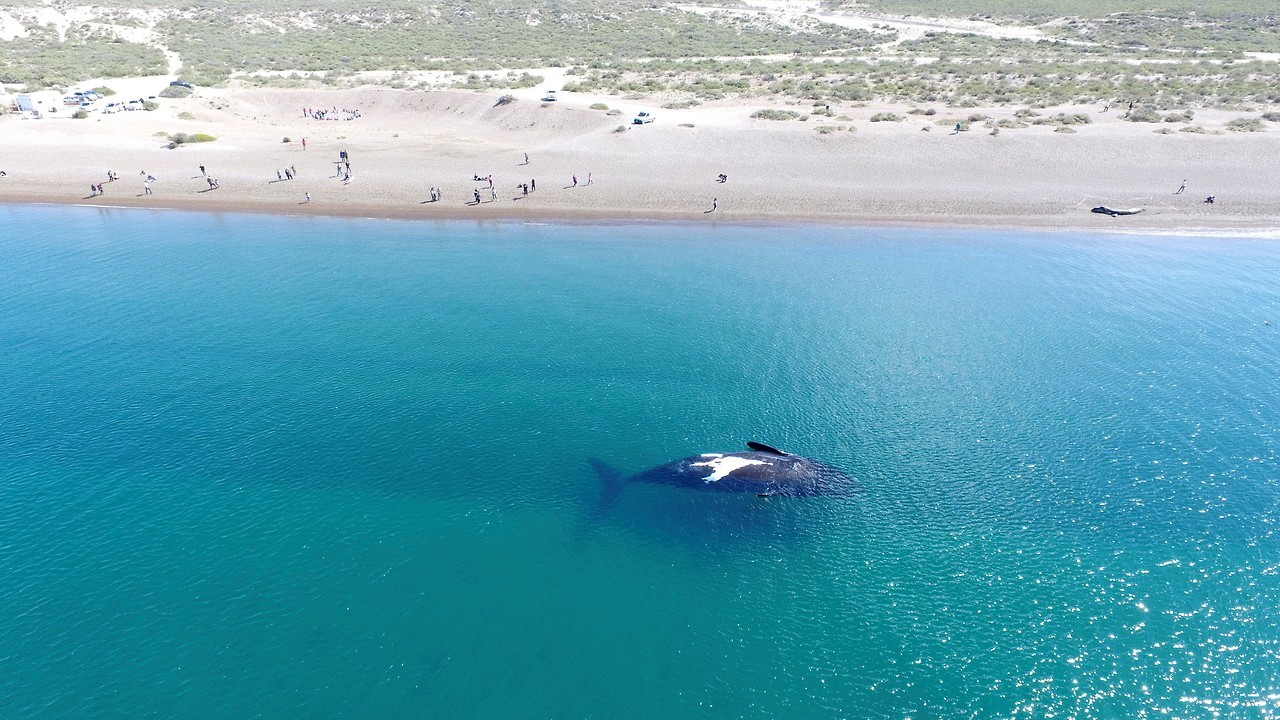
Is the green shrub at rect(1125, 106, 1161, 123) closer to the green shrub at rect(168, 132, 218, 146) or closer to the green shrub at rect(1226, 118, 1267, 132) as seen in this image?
the green shrub at rect(1226, 118, 1267, 132)

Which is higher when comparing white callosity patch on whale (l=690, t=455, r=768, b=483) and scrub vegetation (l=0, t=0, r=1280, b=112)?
scrub vegetation (l=0, t=0, r=1280, b=112)

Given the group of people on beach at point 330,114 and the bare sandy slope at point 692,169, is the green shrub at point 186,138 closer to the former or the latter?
the bare sandy slope at point 692,169

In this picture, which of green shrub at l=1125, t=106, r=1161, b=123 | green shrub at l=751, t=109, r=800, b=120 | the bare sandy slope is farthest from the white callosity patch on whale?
green shrub at l=1125, t=106, r=1161, b=123

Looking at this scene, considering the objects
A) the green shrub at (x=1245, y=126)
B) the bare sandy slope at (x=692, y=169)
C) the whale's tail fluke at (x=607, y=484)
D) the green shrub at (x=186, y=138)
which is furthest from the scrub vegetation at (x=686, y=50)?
the whale's tail fluke at (x=607, y=484)

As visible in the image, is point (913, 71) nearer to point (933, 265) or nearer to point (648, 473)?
point (933, 265)

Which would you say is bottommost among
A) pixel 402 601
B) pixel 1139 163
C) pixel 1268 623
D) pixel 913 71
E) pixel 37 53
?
pixel 1268 623

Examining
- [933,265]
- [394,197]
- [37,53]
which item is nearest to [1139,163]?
[933,265]
